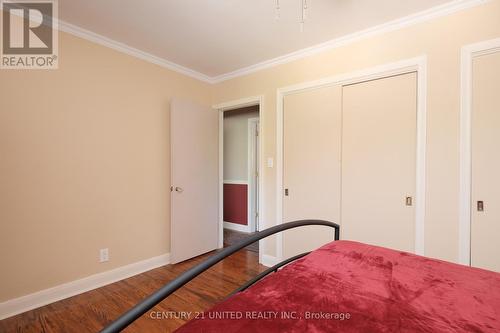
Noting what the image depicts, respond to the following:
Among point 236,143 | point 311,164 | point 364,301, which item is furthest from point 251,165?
point 364,301

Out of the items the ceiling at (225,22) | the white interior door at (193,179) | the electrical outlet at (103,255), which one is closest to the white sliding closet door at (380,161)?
the ceiling at (225,22)

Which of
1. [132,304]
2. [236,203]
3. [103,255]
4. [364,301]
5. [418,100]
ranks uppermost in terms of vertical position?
[418,100]

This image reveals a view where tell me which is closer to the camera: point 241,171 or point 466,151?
point 466,151

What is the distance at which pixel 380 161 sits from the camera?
85.1 inches

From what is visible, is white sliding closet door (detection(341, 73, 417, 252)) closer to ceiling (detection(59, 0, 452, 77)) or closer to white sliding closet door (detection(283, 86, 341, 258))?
white sliding closet door (detection(283, 86, 341, 258))

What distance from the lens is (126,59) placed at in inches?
101

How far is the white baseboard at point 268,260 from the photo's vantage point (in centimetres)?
285

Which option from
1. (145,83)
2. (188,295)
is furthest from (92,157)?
(188,295)

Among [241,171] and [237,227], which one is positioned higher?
[241,171]

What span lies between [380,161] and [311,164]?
2.23 feet

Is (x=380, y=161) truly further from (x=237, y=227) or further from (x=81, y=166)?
(x=237, y=227)

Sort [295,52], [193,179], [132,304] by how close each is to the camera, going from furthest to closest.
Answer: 1. [193,179]
2. [295,52]
3. [132,304]

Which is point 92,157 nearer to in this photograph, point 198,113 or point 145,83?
point 145,83

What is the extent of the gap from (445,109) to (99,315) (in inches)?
128
